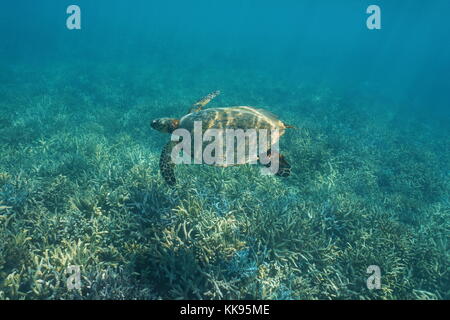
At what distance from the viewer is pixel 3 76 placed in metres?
22.0

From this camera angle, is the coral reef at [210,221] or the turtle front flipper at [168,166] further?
the turtle front flipper at [168,166]

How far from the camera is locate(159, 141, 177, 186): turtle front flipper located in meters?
5.09

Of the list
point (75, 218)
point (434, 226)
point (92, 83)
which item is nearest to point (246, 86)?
point (92, 83)

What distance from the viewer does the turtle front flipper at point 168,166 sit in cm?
509

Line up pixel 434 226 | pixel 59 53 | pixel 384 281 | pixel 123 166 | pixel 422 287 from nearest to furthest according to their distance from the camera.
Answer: pixel 384 281 → pixel 422 287 → pixel 434 226 → pixel 123 166 → pixel 59 53

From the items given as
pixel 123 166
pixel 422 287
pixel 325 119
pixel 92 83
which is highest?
pixel 92 83

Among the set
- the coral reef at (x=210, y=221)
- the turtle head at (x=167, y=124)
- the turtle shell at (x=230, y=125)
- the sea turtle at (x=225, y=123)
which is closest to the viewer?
the coral reef at (x=210, y=221)

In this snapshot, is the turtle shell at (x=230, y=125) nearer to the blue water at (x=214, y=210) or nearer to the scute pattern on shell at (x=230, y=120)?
the scute pattern on shell at (x=230, y=120)

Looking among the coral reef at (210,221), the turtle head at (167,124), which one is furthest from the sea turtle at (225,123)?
the coral reef at (210,221)

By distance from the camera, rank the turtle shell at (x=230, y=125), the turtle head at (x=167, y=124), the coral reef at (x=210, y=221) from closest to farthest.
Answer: the coral reef at (x=210, y=221), the turtle shell at (x=230, y=125), the turtle head at (x=167, y=124)

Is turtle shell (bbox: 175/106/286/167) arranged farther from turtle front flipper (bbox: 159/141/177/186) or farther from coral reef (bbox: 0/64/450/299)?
coral reef (bbox: 0/64/450/299)

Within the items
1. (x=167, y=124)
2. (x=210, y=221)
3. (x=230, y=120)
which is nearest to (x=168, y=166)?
(x=167, y=124)

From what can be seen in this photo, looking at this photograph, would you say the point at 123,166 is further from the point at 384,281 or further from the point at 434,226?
the point at 434,226
